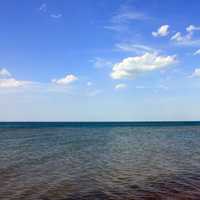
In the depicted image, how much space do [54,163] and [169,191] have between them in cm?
1260

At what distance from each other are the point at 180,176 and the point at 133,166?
4869 millimetres

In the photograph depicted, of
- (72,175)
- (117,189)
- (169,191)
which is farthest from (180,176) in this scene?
(72,175)

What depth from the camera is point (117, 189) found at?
1716 cm

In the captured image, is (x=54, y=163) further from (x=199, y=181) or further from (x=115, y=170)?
(x=199, y=181)

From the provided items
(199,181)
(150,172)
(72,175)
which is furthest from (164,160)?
(72,175)

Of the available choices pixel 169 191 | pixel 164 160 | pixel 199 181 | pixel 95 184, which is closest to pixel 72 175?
pixel 95 184

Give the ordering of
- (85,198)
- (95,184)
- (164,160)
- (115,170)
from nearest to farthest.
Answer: (85,198), (95,184), (115,170), (164,160)

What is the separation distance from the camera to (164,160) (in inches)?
1112

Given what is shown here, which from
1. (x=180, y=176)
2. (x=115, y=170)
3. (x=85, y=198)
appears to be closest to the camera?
(x=85, y=198)

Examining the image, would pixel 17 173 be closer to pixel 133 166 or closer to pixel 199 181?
pixel 133 166

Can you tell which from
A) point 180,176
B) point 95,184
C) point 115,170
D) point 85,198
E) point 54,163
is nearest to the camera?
point 85,198

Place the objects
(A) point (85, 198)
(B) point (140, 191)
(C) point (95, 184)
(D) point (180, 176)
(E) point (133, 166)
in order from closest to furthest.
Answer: (A) point (85, 198) < (B) point (140, 191) < (C) point (95, 184) < (D) point (180, 176) < (E) point (133, 166)

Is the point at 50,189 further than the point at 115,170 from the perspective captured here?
No

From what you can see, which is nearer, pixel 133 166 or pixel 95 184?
pixel 95 184
